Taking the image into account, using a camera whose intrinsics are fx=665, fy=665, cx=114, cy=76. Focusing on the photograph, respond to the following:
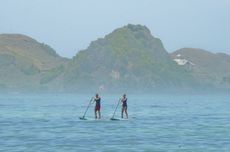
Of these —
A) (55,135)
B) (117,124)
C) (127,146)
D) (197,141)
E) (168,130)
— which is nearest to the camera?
(127,146)

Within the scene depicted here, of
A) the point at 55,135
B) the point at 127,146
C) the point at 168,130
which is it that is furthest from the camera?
the point at 168,130

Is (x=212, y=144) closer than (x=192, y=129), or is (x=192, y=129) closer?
(x=212, y=144)

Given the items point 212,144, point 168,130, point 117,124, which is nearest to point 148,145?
point 212,144

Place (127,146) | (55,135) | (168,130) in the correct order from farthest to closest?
1. (168,130)
2. (55,135)
3. (127,146)

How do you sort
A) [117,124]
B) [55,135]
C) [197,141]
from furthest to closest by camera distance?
[117,124] < [55,135] < [197,141]

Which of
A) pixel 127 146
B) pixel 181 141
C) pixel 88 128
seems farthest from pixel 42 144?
pixel 88 128

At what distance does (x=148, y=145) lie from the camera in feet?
138

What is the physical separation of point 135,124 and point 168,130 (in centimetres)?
737

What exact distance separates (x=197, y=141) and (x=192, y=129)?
1110 cm

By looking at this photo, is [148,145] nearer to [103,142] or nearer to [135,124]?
[103,142]

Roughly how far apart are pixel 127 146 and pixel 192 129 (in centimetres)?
1530

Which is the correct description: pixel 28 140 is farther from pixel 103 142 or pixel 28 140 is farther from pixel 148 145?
pixel 148 145

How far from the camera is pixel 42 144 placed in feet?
139

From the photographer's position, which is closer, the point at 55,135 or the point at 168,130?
the point at 55,135
